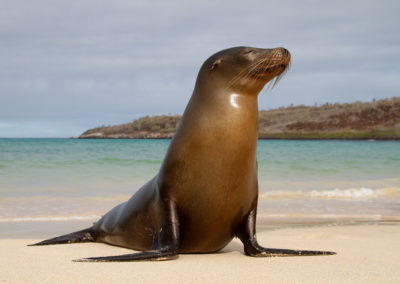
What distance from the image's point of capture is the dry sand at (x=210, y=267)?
10.1 feet

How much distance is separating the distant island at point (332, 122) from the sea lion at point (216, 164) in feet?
179

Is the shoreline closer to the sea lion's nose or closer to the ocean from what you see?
the ocean

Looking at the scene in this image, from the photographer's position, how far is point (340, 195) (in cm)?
1148

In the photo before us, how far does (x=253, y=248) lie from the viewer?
13.2 feet

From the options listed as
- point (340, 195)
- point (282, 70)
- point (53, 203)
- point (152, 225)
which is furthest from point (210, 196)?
point (340, 195)

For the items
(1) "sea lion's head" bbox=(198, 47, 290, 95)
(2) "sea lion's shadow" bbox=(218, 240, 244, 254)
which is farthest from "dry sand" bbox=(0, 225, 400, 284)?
(1) "sea lion's head" bbox=(198, 47, 290, 95)

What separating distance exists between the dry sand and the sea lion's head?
131 cm

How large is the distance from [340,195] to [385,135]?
4878 cm

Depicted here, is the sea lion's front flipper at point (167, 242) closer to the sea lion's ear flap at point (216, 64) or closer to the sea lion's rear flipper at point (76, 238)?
the sea lion's ear flap at point (216, 64)

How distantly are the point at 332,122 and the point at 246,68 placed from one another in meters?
64.1

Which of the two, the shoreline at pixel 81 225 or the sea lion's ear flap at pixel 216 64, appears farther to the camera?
the shoreline at pixel 81 225

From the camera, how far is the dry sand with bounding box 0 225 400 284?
3078mm

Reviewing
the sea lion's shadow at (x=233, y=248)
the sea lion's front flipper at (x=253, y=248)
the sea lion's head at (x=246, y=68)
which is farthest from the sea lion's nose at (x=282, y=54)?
the sea lion's shadow at (x=233, y=248)

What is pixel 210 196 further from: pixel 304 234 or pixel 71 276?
pixel 304 234
